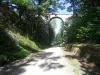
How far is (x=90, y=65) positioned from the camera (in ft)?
33.7

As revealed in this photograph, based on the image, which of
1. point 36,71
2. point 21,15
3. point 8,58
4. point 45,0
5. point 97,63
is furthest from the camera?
point 45,0

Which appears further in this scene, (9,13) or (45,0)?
(45,0)

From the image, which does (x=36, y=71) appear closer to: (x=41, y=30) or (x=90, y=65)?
(x=90, y=65)

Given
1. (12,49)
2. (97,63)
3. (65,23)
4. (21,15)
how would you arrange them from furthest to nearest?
1. (65,23)
2. (21,15)
3. (12,49)
4. (97,63)

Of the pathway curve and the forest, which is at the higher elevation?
the forest

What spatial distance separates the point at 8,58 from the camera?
11.0 meters

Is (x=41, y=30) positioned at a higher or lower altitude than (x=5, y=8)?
lower

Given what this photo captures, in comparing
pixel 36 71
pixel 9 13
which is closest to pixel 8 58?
pixel 36 71

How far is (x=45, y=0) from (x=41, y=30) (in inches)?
192

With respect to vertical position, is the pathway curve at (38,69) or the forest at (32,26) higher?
the forest at (32,26)

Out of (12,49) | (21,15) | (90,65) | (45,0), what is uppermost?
(45,0)

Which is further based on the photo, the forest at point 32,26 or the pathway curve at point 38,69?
the forest at point 32,26

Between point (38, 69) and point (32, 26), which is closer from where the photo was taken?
point (38, 69)

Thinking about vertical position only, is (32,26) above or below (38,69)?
above
